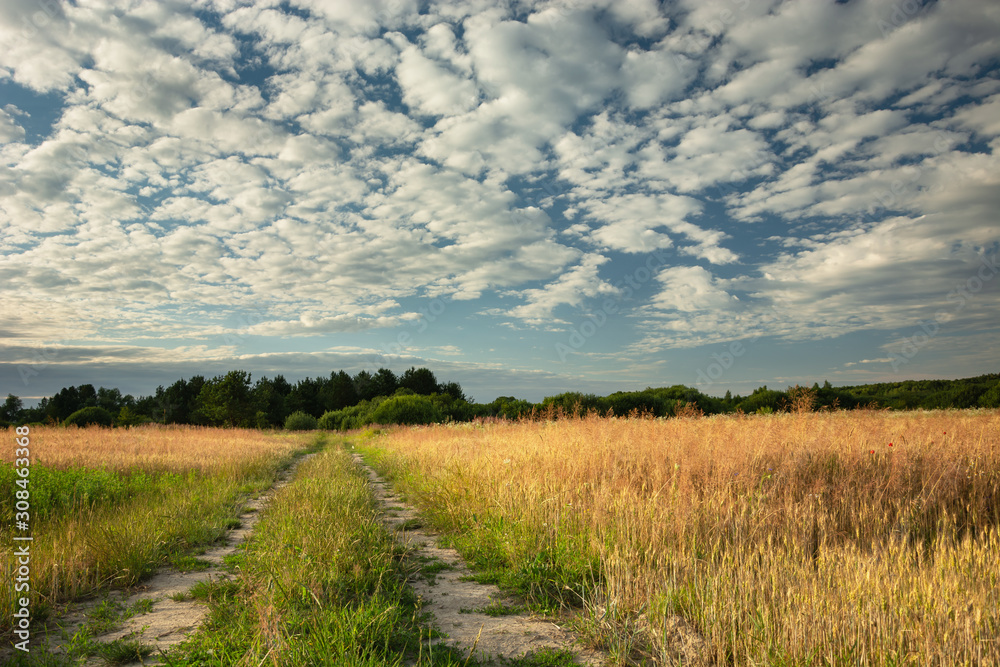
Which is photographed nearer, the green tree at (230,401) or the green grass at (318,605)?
the green grass at (318,605)

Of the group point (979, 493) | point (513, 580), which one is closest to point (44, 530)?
point (513, 580)

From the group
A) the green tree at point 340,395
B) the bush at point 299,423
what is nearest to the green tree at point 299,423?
the bush at point 299,423

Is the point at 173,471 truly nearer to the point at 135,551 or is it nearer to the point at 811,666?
the point at 135,551

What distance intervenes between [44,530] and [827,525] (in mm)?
10526

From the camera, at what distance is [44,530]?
645cm

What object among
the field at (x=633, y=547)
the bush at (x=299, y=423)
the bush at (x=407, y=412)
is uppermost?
the field at (x=633, y=547)

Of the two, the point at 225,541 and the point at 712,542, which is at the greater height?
the point at 712,542

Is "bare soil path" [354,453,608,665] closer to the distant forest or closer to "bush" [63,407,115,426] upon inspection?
the distant forest

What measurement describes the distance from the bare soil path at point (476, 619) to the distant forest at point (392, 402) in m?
8.83

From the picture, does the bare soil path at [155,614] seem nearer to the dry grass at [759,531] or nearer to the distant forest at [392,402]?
the dry grass at [759,531]

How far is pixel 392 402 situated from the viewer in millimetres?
45875

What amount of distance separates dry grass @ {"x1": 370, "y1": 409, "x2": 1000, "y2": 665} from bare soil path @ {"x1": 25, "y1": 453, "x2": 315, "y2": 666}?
288 centimetres

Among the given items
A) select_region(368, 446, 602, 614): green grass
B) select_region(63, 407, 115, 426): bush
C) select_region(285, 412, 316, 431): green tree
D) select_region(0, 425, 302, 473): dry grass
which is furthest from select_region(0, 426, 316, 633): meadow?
select_region(285, 412, 316, 431): green tree

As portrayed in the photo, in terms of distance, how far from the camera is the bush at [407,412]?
4309 cm
